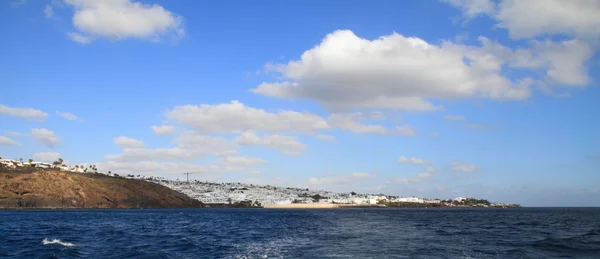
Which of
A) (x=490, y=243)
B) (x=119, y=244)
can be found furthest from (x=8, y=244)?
(x=490, y=243)

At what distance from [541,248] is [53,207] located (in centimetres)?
20600

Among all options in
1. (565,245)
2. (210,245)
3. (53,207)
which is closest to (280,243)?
(210,245)

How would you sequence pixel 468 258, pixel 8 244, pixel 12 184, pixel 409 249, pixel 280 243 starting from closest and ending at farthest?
pixel 468 258
pixel 409 249
pixel 8 244
pixel 280 243
pixel 12 184

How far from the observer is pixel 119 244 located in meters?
49.2

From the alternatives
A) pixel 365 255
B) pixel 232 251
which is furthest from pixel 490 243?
pixel 232 251

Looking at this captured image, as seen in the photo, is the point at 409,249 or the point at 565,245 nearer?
the point at 409,249

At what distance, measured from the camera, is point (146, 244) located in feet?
Result: 163

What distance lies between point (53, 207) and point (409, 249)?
19854 centimetres

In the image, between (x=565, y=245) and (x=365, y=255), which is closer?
(x=365, y=255)

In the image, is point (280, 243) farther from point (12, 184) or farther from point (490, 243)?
point (12, 184)

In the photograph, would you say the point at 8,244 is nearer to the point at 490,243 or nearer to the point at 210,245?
the point at 210,245

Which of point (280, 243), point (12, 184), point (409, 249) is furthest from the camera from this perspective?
point (12, 184)

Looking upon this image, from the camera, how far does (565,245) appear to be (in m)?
48.2

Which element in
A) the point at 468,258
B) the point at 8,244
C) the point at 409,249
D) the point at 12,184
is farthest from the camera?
the point at 12,184
